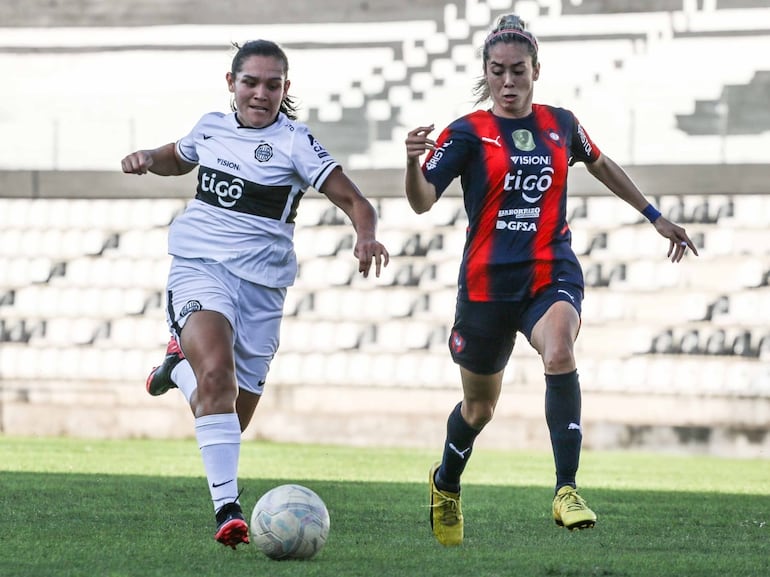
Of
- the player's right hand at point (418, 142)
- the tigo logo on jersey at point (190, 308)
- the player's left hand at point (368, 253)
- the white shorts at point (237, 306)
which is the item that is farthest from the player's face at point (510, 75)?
the tigo logo on jersey at point (190, 308)

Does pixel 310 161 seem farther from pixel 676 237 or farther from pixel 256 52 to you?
pixel 676 237

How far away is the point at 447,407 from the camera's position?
53.1 ft

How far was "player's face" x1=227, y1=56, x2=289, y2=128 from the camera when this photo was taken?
5883 mm

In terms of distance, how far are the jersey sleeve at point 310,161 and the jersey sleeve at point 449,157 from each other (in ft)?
1.30

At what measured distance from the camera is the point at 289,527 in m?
5.08

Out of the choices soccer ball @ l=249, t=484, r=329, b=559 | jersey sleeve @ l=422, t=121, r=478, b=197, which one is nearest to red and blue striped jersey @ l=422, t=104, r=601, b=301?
jersey sleeve @ l=422, t=121, r=478, b=197

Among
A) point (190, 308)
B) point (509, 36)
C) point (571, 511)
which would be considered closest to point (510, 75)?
point (509, 36)

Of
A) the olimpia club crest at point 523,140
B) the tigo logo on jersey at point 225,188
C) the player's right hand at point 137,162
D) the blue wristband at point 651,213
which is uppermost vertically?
the olimpia club crest at point 523,140

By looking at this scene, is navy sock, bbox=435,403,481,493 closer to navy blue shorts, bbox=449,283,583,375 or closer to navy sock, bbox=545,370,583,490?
navy blue shorts, bbox=449,283,583,375

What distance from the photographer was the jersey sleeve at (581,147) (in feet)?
20.7

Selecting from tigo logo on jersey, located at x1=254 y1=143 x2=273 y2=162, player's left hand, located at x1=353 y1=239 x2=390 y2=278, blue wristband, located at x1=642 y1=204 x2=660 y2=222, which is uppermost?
tigo logo on jersey, located at x1=254 y1=143 x2=273 y2=162

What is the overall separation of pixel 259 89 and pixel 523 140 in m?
1.07

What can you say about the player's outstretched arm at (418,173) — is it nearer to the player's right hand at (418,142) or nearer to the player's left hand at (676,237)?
the player's right hand at (418,142)

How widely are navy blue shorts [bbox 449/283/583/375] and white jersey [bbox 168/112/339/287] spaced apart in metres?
0.75
